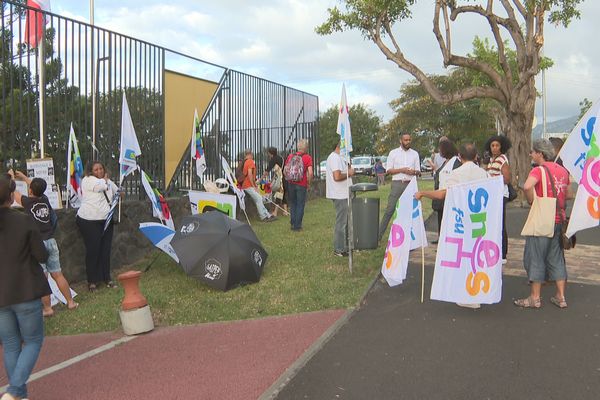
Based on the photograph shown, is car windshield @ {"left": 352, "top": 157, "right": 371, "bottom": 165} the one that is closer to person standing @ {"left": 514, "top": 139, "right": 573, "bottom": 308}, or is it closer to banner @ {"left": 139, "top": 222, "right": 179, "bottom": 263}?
banner @ {"left": 139, "top": 222, "right": 179, "bottom": 263}

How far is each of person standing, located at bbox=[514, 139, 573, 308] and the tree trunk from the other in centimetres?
1003

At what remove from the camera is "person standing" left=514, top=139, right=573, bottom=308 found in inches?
209

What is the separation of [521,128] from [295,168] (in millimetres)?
8167

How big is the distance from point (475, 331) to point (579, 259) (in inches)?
152

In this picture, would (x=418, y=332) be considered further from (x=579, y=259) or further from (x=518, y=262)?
(x=579, y=259)

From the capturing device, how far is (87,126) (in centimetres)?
812

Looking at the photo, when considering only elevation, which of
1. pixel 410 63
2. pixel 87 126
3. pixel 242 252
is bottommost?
pixel 242 252

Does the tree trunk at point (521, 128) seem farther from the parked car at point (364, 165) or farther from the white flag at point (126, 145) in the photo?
the parked car at point (364, 165)

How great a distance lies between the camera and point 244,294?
6.46m

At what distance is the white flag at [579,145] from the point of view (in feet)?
17.6

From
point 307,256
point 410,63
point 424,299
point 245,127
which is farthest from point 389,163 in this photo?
point 410,63

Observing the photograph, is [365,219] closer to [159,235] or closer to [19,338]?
[159,235]

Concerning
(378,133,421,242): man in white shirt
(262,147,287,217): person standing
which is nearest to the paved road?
(378,133,421,242): man in white shirt

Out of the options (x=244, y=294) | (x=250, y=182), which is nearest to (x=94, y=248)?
(x=244, y=294)
